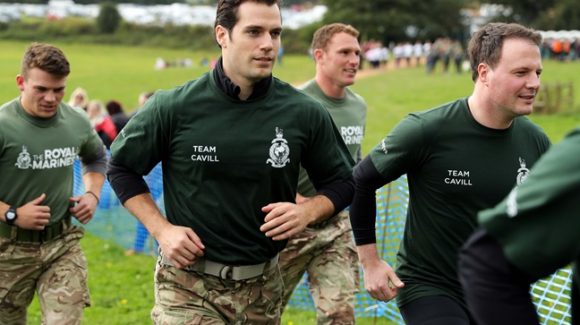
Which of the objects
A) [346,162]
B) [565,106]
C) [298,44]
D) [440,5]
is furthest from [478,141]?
[440,5]

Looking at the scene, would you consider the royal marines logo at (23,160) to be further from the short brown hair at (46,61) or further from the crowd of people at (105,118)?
the crowd of people at (105,118)

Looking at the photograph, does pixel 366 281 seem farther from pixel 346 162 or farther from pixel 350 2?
pixel 350 2

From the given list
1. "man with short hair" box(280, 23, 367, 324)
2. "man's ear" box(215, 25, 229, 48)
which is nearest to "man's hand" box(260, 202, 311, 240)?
"man's ear" box(215, 25, 229, 48)

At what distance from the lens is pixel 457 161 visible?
467 centimetres

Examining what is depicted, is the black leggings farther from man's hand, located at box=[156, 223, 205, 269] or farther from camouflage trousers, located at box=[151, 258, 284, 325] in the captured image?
man's hand, located at box=[156, 223, 205, 269]

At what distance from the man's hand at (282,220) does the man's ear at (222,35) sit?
884 millimetres

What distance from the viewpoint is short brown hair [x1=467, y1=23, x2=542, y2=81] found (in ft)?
15.0

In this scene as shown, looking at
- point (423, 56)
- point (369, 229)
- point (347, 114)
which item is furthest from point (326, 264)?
point (423, 56)

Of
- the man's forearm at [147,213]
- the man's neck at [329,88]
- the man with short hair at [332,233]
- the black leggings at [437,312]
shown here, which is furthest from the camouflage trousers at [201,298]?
the man's neck at [329,88]

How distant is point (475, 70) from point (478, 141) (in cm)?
38

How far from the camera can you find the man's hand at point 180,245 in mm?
4453

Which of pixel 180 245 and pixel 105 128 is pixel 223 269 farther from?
pixel 105 128

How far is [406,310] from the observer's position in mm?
4781

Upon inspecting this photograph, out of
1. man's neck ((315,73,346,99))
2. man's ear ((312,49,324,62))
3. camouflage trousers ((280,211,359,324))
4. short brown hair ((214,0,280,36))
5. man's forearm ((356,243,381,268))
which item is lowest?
camouflage trousers ((280,211,359,324))
